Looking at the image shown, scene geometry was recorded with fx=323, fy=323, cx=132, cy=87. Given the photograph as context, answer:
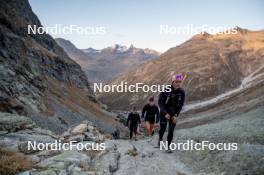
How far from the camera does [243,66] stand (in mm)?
193250

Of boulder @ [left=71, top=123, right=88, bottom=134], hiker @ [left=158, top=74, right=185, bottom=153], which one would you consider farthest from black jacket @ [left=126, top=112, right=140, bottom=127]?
hiker @ [left=158, top=74, right=185, bottom=153]

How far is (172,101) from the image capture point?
14.2 meters

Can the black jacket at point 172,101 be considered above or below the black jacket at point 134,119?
above

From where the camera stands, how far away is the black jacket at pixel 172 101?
1420cm

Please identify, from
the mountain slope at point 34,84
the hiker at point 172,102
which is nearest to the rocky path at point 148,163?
the hiker at point 172,102

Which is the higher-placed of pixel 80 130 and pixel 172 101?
pixel 172 101

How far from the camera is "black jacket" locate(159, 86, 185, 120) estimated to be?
14203mm

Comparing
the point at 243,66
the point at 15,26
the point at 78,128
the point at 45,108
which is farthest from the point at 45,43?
the point at 243,66

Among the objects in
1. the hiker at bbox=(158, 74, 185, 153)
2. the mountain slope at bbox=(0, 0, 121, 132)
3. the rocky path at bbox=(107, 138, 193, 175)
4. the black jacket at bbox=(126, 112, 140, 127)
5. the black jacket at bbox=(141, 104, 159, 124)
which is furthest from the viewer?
the mountain slope at bbox=(0, 0, 121, 132)

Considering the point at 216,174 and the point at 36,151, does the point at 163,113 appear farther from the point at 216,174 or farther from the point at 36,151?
the point at 36,151

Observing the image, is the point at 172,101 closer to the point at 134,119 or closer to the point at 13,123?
the point at 13,123

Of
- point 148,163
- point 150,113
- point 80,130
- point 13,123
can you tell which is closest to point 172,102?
point 148,163

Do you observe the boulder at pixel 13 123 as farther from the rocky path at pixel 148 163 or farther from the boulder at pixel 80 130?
the rocky path at pixel 148 163

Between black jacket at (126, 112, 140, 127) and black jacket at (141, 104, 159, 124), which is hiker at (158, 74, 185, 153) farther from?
black jacket at (126, 112, 140, 127)
